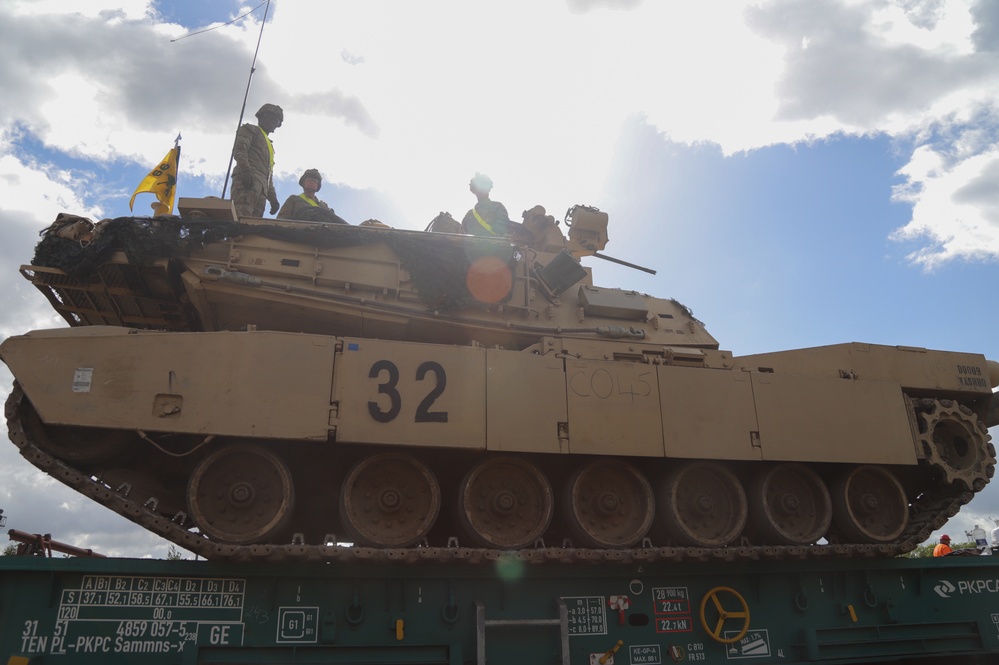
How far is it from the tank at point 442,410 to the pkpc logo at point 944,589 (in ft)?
2.32

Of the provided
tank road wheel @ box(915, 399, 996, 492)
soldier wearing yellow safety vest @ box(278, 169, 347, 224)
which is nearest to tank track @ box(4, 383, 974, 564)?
tank road wheel @ box(915, 399, 996, 492)

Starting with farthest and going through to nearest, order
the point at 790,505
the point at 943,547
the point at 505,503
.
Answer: the point at 943,547
the point at 790,505
the point at 505,503

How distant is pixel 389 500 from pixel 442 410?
103cm

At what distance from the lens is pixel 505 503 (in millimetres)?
7711

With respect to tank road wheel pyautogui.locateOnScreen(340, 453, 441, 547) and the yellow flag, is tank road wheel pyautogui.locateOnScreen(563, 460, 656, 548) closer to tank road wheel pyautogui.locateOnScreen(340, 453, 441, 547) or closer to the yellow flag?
tank road wheel pyautogui.locateOnScreen(340, 453, 441, 547)

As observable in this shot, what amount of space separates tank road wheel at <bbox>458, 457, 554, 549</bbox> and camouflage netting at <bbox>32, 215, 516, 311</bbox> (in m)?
2.14

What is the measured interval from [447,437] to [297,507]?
2251 mm

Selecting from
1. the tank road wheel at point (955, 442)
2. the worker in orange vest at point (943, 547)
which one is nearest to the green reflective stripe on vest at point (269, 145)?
the tank road wheel at point (955, 442)

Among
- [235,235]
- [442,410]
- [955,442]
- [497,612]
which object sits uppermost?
[235,235]

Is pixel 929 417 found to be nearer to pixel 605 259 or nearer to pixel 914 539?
pixel 914 539

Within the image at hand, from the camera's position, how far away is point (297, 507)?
27.7 feet

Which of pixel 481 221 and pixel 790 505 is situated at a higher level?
pixel 481 221

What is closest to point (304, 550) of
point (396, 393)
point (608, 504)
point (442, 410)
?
point (396, 393)

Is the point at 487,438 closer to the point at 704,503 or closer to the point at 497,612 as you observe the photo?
the point at 497,612
